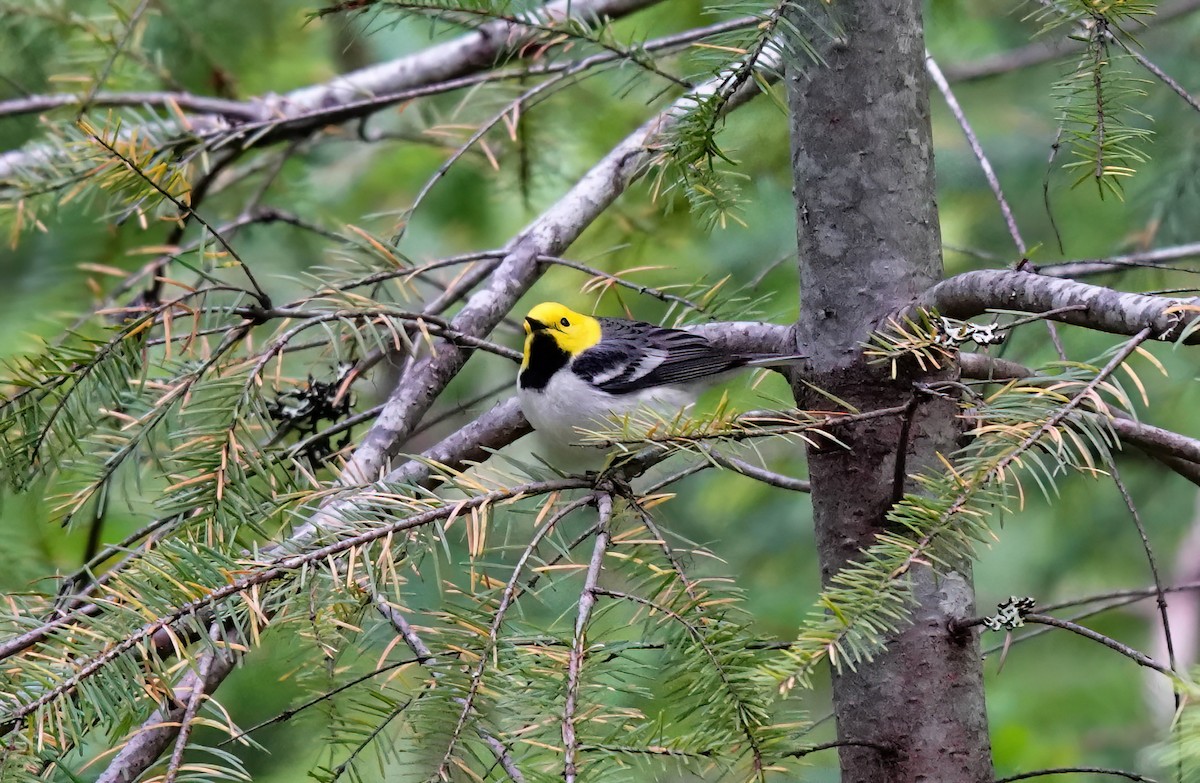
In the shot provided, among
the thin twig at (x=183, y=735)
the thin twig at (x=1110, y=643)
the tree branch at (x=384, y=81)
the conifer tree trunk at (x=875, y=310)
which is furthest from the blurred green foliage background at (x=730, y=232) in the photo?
the thin twig at (x=1110, y=643)

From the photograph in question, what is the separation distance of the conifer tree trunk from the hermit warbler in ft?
2.52

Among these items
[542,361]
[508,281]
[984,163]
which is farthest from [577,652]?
[542,361]

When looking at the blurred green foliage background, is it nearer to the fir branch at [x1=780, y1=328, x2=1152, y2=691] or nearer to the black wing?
the black wing

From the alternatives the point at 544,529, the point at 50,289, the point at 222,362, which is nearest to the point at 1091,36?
the point at 544,529

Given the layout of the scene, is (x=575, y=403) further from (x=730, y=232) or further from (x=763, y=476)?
(x=730, y=232)

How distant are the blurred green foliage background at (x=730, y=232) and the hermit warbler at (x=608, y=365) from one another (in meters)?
0.22

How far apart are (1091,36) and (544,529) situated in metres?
1.15

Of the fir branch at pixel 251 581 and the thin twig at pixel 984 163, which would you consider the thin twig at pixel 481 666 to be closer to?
the fir branch at pixel 251 581

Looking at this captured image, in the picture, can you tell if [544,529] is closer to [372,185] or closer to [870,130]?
[870,130]

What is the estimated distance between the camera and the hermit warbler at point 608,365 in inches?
102

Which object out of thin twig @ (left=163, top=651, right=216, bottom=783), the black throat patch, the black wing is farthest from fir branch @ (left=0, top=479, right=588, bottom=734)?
the black wing

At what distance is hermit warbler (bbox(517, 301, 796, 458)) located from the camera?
2.58 m

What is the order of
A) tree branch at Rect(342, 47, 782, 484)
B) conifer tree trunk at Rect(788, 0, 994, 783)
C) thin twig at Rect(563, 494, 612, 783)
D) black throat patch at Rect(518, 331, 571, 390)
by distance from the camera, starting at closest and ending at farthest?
thin twig at Rect(563, 494, 612, 783)
conifer tree trunk at Rect(788, 0, 994, 783)
tree branch at Rect(342, 47, 782, 484)
black throat patch at Rect(518, 331, 571, 390)

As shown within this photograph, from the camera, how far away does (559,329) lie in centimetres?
300
